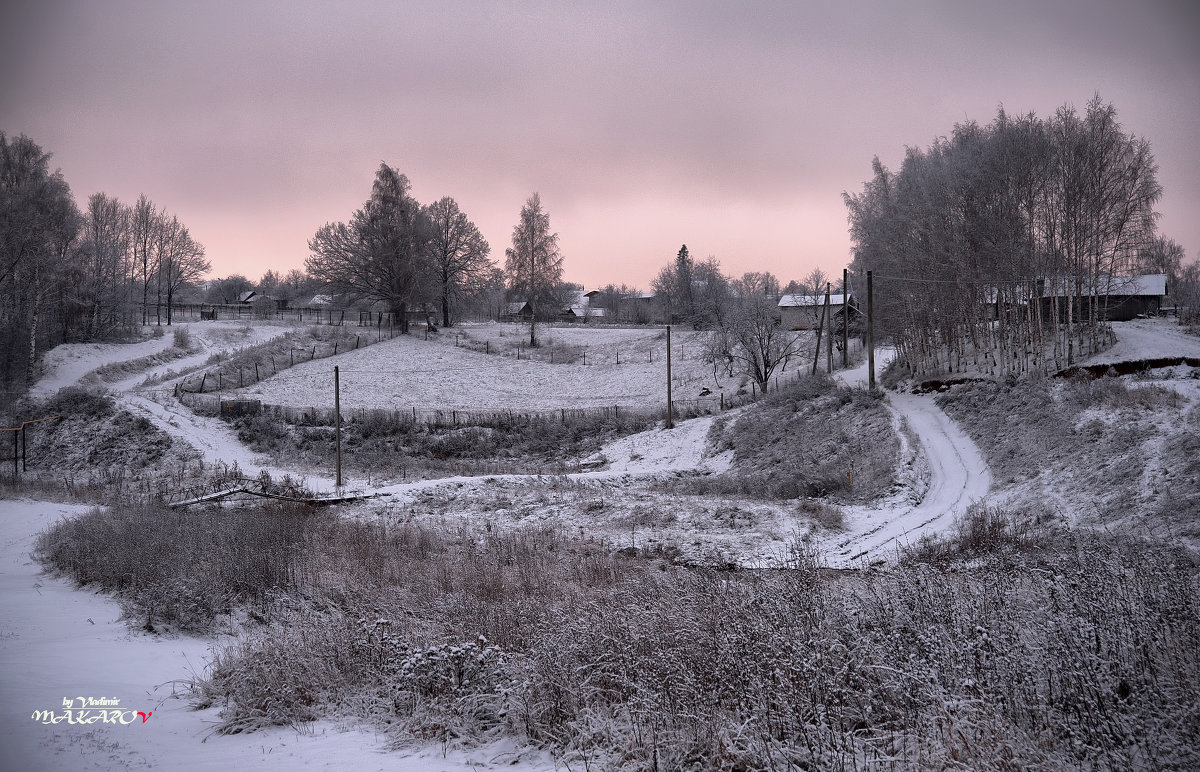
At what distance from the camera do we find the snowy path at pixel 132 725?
17.3ft

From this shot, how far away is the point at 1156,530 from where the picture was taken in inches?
509

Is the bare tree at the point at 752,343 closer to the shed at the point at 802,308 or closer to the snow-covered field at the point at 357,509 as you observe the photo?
the snow-covered field at the point at 357,509

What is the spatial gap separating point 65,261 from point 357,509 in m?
21.2

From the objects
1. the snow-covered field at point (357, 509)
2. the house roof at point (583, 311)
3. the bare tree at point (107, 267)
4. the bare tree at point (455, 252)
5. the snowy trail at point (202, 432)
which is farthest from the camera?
the house roof at point (583, 311)

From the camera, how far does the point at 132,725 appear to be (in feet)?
19.9

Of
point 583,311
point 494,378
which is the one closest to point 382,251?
point 494,378

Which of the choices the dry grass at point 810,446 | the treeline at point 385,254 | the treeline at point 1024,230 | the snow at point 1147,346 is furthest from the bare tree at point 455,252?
the snow at point 1147,346

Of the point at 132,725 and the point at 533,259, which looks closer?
the point at 132,725

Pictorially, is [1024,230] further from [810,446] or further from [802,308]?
[802,308]

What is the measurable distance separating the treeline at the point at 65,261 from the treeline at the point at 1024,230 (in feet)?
116

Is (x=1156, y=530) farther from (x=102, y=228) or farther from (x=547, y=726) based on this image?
(x=102, y=228)

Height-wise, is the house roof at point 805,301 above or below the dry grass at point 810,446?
above

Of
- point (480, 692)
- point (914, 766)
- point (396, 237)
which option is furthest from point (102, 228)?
point (914, 766)

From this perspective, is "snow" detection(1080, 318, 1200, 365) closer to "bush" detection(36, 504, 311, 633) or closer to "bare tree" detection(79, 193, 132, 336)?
"bush" detection(36, 504, 311, 633)
